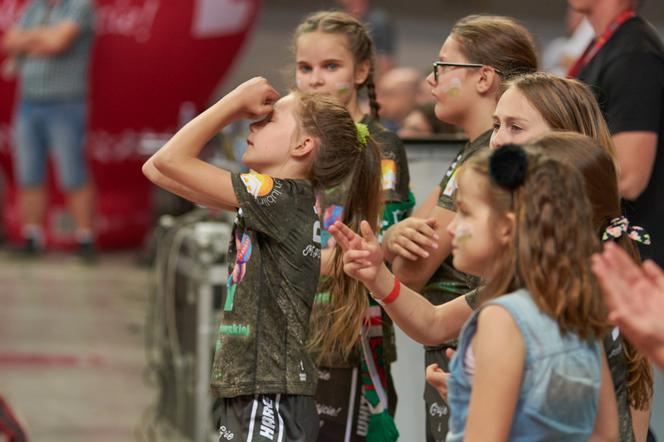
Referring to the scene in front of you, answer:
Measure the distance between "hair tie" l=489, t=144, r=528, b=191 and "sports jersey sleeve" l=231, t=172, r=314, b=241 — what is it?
87 cm

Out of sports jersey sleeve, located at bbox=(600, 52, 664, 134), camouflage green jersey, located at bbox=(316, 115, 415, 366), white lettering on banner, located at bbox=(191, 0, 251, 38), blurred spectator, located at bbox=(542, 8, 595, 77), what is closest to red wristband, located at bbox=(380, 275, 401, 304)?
camouflage green jersey, located at bbox=(316, 115, 415, 366)

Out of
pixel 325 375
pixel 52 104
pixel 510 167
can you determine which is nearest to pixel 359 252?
pixel 510 167

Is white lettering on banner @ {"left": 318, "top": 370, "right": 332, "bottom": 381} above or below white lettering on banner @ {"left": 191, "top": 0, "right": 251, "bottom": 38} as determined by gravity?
below

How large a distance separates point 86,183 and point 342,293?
662 cm

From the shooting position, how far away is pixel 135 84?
947 cm

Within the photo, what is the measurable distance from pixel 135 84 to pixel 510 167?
7.71 meters

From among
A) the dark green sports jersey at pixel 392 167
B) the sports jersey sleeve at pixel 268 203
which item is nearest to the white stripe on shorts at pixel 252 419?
the sports jersey sleeve at pixel 268 203

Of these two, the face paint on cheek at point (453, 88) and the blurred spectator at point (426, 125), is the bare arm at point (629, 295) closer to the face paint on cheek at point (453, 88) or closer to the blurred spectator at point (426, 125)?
the face paint on cheek at point (453, 88)

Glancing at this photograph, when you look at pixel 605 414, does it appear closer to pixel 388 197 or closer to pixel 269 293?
pixel 269 293

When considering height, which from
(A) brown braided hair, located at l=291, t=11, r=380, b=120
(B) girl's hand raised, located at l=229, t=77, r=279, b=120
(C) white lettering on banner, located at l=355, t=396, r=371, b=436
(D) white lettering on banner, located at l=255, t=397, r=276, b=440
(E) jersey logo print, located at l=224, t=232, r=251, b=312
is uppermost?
(A) brown braided hair, located at l=291, t=11, r=380, b=120

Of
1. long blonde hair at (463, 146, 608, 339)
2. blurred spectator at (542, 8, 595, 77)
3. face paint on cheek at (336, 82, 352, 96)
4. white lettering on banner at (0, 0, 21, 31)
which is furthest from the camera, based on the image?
white lettering on banner at (0, 0, 21, 31)

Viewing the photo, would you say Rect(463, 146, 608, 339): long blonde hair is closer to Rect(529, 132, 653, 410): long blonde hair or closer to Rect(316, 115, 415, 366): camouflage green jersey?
Rect(529, 132, 653, 410): long blonde hair

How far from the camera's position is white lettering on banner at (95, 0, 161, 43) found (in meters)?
9.38

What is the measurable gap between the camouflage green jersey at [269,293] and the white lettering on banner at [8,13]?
6952 mm
